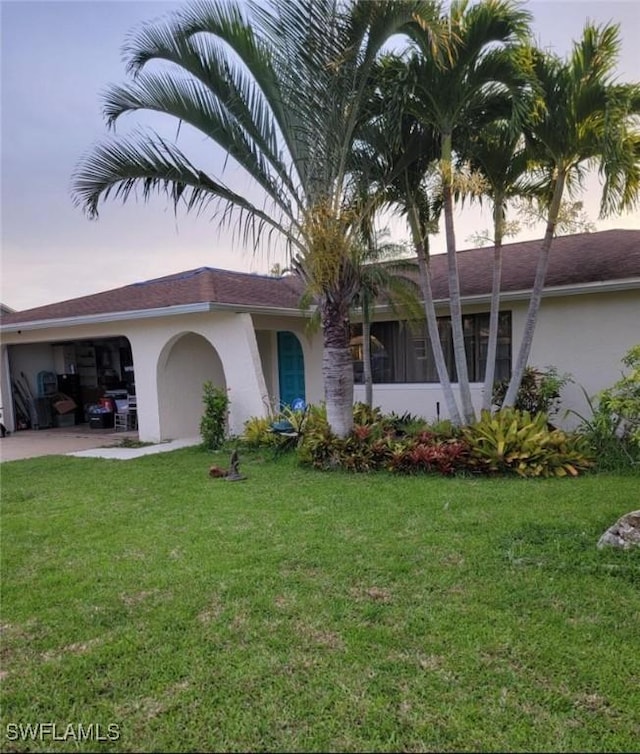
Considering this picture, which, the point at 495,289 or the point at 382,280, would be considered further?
the point at 382,280

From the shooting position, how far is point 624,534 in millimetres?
4578

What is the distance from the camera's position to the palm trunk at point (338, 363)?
8.02 m

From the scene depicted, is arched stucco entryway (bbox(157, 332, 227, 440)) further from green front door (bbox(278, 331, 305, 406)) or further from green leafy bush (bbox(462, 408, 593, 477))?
green leafy bush (bbox(462, 408, 593, 477))

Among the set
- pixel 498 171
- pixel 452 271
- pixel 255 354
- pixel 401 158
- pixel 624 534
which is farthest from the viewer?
pixel 255 354

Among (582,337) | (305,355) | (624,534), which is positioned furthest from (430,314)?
(305,355)

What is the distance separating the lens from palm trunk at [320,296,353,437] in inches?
316

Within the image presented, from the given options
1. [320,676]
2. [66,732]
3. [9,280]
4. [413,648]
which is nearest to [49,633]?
[66,732]

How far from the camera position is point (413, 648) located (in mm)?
3186

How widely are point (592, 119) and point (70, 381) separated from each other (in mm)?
15809

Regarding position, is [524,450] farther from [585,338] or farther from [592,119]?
[592,119]

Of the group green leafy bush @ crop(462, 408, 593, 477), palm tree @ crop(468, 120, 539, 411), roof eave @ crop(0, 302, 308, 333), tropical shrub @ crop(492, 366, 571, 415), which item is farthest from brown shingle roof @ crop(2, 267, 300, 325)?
green leafy bush @ crop(462, 408, 593, 477)

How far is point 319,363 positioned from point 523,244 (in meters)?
6.01

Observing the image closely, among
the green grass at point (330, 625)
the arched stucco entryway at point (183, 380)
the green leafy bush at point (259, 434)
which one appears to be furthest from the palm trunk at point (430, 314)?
the arched stucco entryway at point (183, 380)

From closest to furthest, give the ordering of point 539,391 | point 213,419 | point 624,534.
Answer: point 624,534, point 539,391, point 213,419
